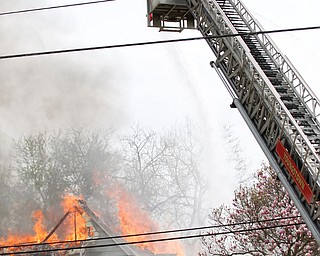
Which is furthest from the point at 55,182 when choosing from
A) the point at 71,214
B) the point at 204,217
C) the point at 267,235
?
the point at 267,235

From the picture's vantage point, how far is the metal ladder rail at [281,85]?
9531 mm

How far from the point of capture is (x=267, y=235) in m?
15.3

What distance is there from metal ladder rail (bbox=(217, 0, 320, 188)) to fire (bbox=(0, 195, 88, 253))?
1058 centimetres

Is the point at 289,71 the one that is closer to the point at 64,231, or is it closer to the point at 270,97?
the point at 270,97

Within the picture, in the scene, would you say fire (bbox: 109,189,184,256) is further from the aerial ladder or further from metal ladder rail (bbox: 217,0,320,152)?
the aerial ladder

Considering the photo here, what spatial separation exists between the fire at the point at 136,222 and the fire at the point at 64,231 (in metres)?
2.73

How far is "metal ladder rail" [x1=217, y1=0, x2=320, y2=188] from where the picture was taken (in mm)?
9531

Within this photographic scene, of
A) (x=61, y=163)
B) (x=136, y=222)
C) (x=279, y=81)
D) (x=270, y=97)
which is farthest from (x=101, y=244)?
(x=270, y=97)

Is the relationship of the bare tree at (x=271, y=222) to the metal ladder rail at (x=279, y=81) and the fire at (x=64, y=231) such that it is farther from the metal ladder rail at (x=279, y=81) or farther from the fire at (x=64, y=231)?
the fire at (x=64, y=231)

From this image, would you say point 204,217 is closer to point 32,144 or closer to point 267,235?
point 32,144

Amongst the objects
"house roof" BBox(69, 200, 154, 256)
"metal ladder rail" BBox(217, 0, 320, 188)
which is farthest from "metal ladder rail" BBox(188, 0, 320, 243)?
"house roof" BBox(69, 200, 154, 256)

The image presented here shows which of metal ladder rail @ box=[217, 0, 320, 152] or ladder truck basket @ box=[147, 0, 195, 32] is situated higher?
ladder truck basket @ box=[147, 0, 195, 32]

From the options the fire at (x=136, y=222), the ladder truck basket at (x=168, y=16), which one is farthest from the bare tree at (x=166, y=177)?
the ladder truck basket at (x=168, y=16)

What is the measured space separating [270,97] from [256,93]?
0.40m
